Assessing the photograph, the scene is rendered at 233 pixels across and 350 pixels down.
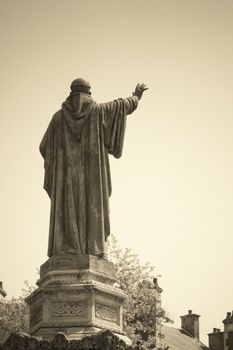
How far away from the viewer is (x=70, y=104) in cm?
1341

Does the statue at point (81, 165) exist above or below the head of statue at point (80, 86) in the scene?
below

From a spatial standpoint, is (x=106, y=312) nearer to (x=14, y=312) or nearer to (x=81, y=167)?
(x=81, y=167)

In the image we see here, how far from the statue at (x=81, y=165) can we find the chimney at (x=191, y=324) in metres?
50.0

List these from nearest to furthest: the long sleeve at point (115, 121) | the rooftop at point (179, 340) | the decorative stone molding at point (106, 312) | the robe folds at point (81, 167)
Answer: the decorative stone molding at point (106, 312)
the robe folds at point (81, 167)
the long sleeve at point (115, 121)
the rooftop at point (179, 340)

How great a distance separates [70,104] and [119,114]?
3.04 ft

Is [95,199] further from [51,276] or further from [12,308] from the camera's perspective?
[12,308]

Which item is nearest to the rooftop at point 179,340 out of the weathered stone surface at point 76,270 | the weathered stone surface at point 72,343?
the weathered stone surface at point 76,270

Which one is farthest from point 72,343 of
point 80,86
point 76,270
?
point 80,86

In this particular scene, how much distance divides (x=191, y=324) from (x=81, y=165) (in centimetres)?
5089

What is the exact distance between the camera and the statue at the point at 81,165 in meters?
12.6

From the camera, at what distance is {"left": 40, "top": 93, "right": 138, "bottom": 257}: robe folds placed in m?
12.6

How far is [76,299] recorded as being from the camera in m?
11.6

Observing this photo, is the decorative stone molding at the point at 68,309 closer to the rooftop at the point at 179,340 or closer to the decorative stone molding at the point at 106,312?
the decorative stone molding at the point at 106,312

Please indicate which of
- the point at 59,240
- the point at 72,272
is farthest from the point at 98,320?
the point at 59,240
